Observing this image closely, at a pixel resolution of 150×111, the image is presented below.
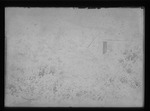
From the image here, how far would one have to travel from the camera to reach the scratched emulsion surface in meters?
2.88

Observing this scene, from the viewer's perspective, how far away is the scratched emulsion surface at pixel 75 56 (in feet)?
9.44

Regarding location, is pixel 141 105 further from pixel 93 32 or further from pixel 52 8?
pixel 52 8

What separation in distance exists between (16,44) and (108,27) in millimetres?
749

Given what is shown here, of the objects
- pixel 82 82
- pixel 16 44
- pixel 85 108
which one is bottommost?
pixel 85 108

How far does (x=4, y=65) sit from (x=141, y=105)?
1.14 meters

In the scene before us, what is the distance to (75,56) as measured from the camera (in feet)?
9.48

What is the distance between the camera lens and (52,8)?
288cm

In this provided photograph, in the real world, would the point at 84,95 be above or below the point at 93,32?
below

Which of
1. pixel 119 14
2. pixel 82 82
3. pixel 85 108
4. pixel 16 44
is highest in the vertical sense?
pixel 119 14

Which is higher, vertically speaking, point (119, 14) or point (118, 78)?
point (119, 14)

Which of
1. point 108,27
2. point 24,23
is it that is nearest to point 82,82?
point 108,27

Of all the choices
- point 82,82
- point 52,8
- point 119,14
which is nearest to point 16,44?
point 52,8
